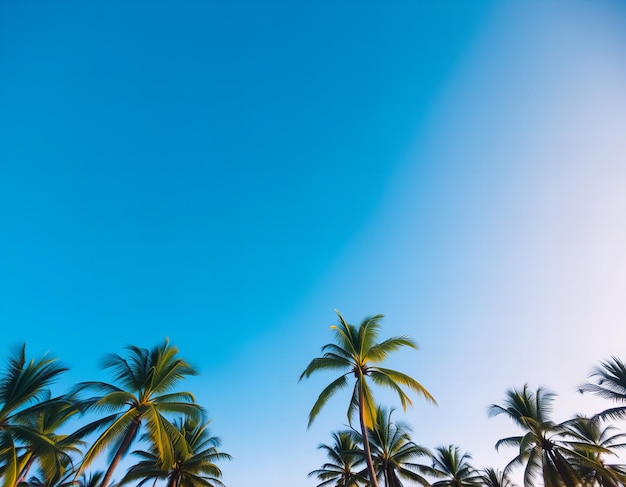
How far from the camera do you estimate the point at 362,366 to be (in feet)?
61.5

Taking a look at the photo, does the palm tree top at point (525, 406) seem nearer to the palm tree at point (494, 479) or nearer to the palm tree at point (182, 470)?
the palm tree at point (494, 479)

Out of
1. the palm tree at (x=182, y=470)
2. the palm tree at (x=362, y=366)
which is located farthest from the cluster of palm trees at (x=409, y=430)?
the palm tree at (x=182, y=470)

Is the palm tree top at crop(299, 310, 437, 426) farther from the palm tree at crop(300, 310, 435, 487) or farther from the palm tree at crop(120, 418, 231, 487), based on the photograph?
the palm tree at crop(120, 418, 231, 487)

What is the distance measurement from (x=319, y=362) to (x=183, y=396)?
8.25 metres

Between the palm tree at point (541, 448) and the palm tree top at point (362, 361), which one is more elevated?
the palm tree top at point (362, 361)

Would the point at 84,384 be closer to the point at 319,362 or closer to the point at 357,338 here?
the point at 319,362

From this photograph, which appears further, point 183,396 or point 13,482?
point 183,396

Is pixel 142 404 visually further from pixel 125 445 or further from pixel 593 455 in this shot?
pixel 593 455

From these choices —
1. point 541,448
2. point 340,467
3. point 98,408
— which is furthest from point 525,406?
point 98,408

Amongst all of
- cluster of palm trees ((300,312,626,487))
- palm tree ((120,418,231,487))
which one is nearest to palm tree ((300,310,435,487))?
cluster of palm trees ((300,312,626,487))

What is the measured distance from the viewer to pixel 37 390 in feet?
47.6

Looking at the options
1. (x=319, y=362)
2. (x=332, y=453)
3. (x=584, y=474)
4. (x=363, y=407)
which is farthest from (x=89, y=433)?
(x=584, y=474)

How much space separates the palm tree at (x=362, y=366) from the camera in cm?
1806

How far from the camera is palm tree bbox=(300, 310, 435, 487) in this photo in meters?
18.1
